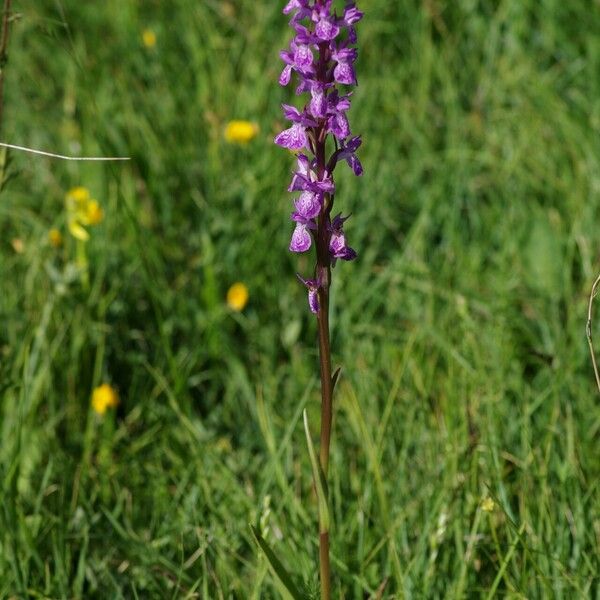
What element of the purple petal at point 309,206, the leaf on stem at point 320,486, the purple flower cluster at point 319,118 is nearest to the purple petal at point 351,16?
the purple flower cluster at point 319,118

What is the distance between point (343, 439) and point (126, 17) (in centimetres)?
242

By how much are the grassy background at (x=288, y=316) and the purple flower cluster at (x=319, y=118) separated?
2.22ft

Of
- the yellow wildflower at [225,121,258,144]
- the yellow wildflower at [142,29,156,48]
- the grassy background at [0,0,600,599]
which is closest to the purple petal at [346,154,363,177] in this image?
the grassy background at [0,0,600,599]

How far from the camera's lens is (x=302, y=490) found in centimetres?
261

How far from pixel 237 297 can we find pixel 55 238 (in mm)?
660

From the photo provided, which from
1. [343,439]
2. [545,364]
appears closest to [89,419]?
[343,439]

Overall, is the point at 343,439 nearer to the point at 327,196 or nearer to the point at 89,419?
the point at 89,419

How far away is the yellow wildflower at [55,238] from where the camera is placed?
3.30 m

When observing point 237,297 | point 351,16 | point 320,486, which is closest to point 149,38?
point 237,297

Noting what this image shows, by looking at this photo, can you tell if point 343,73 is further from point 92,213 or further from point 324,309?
point 92,213

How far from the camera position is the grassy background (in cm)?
233

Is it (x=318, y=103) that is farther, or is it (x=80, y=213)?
(x=80, y=213)

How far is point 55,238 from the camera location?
333 cm

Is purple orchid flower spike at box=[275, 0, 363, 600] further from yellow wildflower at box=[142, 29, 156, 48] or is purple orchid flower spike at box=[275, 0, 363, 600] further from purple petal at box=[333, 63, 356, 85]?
yellow wildflower at box=[142, 29, 156, 48]
